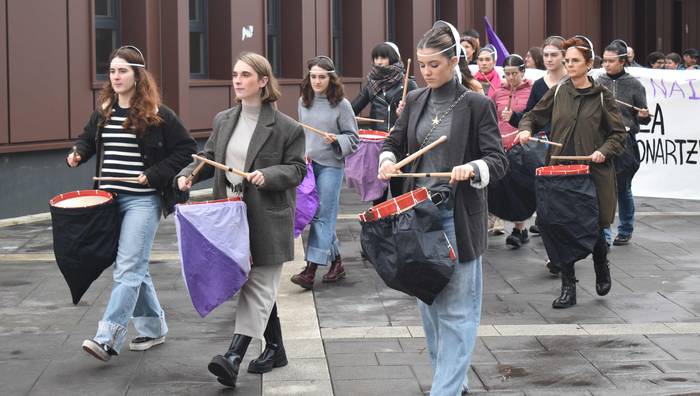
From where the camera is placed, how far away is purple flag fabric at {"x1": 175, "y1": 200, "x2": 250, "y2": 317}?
6.29 meters

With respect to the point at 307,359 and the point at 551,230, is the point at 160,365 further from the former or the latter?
the point at 551,230

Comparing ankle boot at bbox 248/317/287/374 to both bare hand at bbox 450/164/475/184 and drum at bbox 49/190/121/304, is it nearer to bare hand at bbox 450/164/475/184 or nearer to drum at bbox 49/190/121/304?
drum at bbox 49/190/121/304

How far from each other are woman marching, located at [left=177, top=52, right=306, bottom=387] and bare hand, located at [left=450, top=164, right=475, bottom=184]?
4.33 ft

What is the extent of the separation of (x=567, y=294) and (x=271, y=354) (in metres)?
2.61

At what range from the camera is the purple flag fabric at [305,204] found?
28.0ft

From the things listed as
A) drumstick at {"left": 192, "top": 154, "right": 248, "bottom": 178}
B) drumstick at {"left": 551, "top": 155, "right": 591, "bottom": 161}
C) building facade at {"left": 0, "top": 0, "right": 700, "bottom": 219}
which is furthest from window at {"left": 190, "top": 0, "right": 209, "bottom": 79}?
drumstick at {"left": 192, "top": 154, "right": 248, "bottom": 178}

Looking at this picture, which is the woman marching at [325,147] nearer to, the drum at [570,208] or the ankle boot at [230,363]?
the drum at [570,208]

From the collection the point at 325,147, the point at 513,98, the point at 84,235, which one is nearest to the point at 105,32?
the point at 513,98

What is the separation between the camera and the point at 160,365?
6.82 metres

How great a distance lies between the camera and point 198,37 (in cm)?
1722

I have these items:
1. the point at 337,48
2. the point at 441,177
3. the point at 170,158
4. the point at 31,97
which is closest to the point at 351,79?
the point at 337,48

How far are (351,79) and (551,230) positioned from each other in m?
12.2

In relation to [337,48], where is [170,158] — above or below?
below

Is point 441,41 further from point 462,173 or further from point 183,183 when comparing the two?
point 183,183
